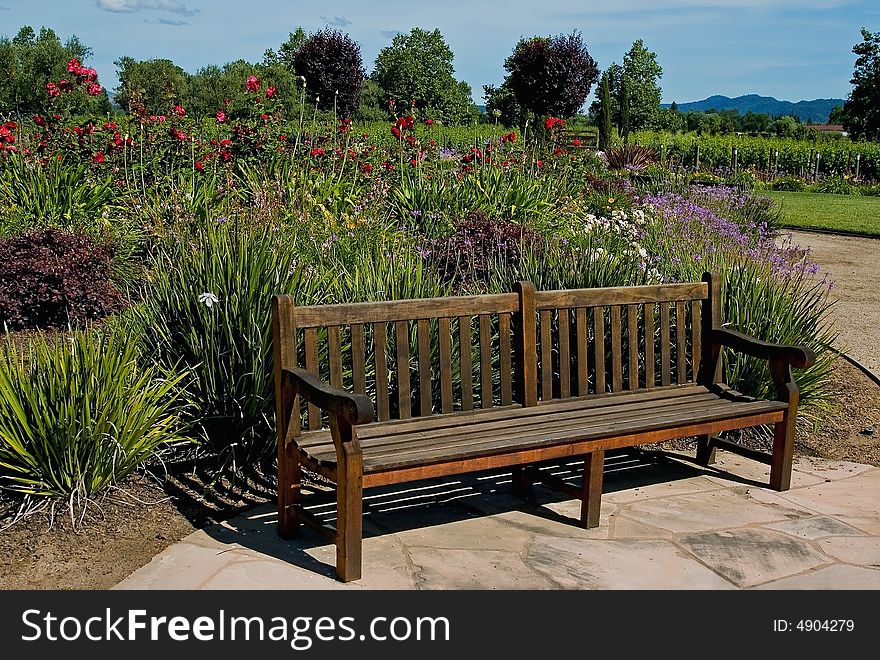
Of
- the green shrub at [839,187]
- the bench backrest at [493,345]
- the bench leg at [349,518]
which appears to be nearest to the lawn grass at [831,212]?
the green shrub at [839,187]

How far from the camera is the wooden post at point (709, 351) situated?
520 centimetres

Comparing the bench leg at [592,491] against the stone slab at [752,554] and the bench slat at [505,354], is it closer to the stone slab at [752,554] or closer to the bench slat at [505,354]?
the stone slab at [752,554]

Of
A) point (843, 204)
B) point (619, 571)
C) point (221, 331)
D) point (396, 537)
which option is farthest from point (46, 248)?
point (843, 204)

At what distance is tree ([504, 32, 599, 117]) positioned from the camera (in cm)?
4600

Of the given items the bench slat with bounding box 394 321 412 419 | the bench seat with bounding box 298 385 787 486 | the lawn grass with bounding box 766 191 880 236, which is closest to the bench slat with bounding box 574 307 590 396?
the bench seat with bounding box 298 385 787 486

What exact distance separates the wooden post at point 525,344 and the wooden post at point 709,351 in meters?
1.08

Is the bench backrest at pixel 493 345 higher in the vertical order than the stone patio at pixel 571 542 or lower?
higher

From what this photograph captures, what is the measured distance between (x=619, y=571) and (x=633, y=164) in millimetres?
16307

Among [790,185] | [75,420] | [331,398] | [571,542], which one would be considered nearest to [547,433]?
[571,542]

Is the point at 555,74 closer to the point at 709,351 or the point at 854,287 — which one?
the point at 854,287

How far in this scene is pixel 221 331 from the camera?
470 cm

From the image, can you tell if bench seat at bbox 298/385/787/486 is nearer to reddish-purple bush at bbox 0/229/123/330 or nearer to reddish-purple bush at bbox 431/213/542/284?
reddish-purple bush at bbox 431/213/542/284

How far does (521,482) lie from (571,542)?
61 cm
